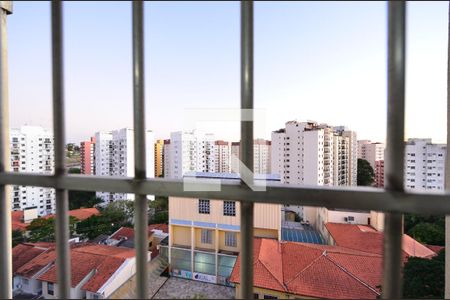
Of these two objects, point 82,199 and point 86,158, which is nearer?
point 82,199

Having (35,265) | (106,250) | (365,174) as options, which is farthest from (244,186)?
(35,265)

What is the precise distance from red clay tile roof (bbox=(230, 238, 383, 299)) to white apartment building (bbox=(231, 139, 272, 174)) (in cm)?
19

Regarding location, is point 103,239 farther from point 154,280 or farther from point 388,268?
point 388,268

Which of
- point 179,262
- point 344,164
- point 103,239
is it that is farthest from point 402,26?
point 103,239

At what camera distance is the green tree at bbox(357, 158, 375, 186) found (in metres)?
0.72

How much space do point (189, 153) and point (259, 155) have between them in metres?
0.28

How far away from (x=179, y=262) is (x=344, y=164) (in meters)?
0.68

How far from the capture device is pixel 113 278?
0.79 meters

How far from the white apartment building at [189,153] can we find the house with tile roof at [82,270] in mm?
262

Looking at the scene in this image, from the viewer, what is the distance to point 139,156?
0.62m

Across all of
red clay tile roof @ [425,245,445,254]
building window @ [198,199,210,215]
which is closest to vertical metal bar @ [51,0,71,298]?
building window @ [198,199,210,215]

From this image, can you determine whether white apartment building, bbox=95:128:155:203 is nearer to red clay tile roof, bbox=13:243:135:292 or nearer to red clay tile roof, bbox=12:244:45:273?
red clay tile roof, bbox=13:243:135:292

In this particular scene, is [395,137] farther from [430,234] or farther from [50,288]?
[50,288]

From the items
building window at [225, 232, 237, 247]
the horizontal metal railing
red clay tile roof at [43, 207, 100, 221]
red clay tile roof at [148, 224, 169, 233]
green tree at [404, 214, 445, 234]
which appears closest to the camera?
the horizontal metal railing
